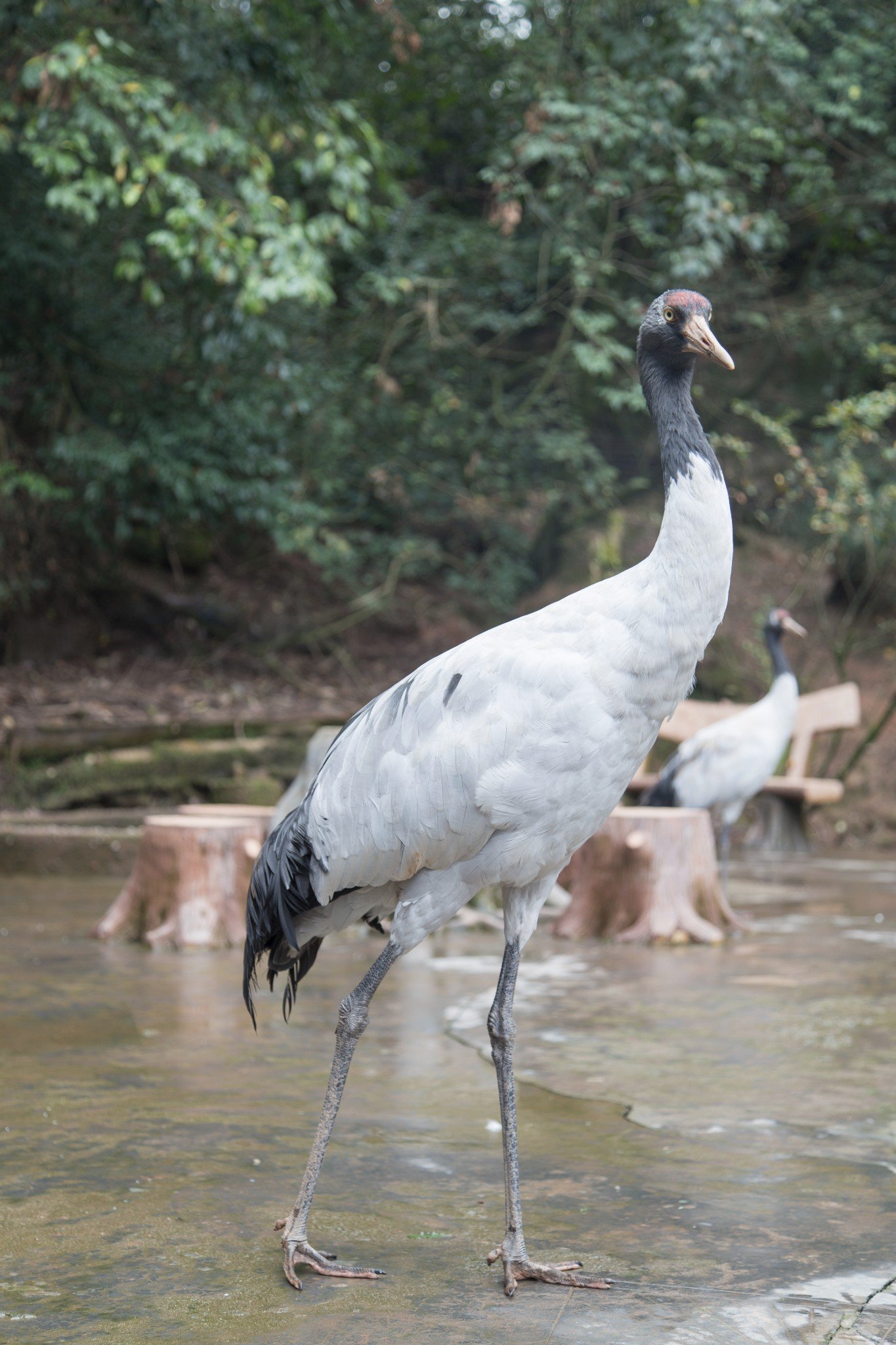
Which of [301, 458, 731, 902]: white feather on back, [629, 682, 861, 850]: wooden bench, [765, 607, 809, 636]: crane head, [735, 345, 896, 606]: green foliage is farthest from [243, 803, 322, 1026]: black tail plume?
[735, 345, 896, 606]: green foliage

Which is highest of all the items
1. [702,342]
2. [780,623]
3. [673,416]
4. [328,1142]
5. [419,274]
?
[419,274]

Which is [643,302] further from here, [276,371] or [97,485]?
[97,485]

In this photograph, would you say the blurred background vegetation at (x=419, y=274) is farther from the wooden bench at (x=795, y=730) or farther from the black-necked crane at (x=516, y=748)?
the black-necked crane at (x=516, y=748)

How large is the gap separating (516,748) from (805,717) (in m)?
7.90

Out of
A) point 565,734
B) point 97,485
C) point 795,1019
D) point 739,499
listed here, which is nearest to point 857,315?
point 739,499

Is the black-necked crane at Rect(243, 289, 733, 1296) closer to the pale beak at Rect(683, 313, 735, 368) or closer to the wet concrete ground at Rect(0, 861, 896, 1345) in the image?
the pale beak at Rect(683, 313, 735, 368)

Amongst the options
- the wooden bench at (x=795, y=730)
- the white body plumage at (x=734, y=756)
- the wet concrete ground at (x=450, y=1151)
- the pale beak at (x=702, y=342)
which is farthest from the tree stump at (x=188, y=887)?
the wooden bench at (x=795, y=730)

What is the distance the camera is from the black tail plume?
10.2 ft

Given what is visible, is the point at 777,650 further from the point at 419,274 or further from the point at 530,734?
the point at 530,734

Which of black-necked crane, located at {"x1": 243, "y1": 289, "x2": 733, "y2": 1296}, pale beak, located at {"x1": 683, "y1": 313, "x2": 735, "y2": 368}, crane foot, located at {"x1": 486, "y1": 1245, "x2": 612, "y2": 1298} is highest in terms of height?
pale beak, located at {"x1": 683, "y1": 313, "x2": 735, "y2": 368}

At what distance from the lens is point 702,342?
3.02m

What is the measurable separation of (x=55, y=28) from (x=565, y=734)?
7.09 meters

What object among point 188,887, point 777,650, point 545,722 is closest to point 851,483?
point 777,650

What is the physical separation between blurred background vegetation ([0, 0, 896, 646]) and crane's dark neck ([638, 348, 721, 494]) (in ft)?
15.5
